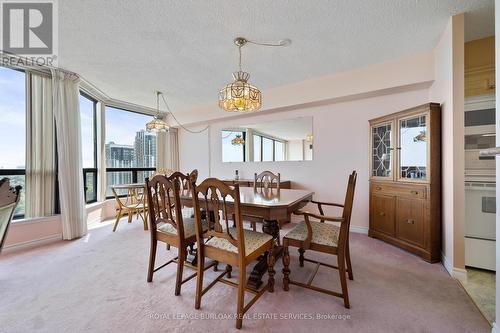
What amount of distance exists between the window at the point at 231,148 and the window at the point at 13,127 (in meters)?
3.19

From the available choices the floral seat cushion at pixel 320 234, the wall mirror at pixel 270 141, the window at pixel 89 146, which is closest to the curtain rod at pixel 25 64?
the window at pixel 89 146

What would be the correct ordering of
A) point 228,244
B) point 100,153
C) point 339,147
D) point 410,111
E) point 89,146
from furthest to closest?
point 100,153
point 89,146
point 339,147
point 410,111
point 228,244

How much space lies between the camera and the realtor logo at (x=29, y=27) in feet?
6.06

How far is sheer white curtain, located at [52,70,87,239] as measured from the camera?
9.76 feet

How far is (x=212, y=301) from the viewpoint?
1647 mm

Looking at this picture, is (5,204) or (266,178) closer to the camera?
(5,204)

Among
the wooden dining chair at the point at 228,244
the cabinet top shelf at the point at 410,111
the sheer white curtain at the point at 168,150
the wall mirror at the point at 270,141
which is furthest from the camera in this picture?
the sheer white curtain at the point at 168,150

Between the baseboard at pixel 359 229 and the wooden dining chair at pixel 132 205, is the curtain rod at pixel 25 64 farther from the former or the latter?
the baseboard at pixel 359 229

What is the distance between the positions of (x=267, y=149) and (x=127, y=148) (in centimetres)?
320

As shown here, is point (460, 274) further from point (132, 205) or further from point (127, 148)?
point (127, 148)

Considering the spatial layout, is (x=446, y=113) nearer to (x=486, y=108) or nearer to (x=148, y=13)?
(x=486, y=108)

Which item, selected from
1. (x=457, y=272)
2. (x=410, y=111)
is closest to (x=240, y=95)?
(x=410, y=111)

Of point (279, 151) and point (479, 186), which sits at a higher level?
point (279, 151)

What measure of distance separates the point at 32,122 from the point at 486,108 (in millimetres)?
5494
